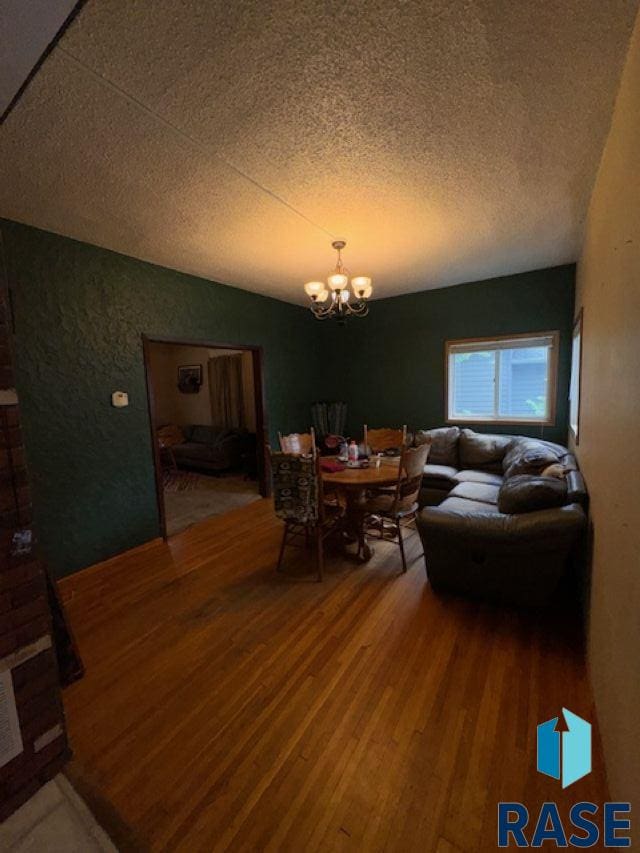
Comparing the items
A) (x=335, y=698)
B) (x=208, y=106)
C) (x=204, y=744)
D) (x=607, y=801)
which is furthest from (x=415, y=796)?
(x=208, y=106)

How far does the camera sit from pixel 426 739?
1.37 m

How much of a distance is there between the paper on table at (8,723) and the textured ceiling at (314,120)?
2244 mm

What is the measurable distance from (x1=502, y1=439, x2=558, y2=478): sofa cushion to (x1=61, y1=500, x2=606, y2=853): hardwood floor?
1.21 m

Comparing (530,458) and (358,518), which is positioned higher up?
(530,458)

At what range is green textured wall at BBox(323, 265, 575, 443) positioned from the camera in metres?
3.69

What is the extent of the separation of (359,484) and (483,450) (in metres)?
1.98

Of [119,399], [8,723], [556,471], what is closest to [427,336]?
[556,471]

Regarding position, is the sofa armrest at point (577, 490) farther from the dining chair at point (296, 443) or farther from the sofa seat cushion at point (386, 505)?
the dining chair at point (296, 443)

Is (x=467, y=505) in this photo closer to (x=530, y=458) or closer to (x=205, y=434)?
(x=530, y=458)

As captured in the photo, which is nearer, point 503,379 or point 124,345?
point 124,345

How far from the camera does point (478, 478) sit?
136 inches

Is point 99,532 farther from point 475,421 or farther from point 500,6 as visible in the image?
point 475,421

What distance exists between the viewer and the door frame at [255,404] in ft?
10.4

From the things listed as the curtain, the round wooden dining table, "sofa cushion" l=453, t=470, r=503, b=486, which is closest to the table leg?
the round wooden dining table
